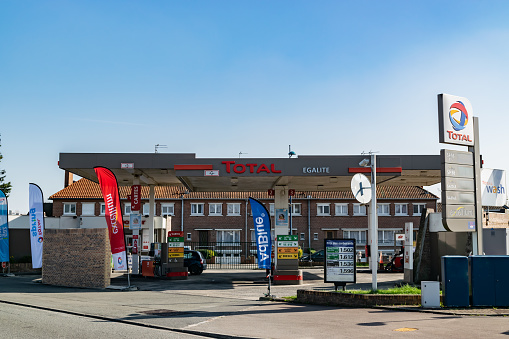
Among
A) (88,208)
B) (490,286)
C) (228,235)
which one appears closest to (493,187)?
(490,286)

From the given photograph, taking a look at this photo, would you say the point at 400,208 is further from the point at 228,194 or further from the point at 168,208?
the point at 168,208

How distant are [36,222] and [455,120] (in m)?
20.2

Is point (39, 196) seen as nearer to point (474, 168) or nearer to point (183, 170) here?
point (183, 170)

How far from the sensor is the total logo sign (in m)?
16.4

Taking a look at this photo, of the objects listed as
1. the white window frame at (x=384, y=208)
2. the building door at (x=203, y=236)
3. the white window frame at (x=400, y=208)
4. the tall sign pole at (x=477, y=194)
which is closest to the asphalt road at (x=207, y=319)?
the tall sign pole at (x=477, y=194)

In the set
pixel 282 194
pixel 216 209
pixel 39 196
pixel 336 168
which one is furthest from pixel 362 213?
pixel 39 196

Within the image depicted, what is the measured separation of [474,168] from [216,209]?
4595cm

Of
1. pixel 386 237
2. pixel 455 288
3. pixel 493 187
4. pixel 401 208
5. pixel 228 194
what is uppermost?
pixel 228 194

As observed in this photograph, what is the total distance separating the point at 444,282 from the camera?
14883 millimetres

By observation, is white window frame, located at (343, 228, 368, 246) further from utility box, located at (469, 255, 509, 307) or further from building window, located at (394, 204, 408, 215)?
utility box, located at (469, 255, 509, 307)

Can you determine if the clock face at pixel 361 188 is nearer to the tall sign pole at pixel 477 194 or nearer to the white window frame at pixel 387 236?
the tall sign pole at pixel 477 194

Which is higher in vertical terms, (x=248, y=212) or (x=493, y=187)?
(x=493, y=187)

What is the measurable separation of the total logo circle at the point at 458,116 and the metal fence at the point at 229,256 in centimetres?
2912

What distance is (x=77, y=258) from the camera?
23.7 meters
